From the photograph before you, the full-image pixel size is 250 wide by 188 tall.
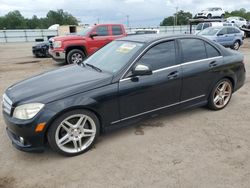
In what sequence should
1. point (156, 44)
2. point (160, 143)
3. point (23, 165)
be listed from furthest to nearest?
point (156, 44) < point (160, 143) < point (23, 165)

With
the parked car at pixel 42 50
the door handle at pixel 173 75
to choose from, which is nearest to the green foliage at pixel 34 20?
the parked car at pixel 42 50

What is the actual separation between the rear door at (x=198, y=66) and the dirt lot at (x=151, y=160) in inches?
22.1

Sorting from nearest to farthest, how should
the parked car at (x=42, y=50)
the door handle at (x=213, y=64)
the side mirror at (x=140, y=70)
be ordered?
the side mirror at (x=140, y=70) < the door handle at (x=213, y=64) < the parked car at (x=42, y=50)

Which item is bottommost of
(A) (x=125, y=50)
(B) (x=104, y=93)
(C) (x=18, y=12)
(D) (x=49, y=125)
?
(D) (x=49, y=125)

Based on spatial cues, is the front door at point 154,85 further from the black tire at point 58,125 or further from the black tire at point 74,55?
the black tire at point 74,55

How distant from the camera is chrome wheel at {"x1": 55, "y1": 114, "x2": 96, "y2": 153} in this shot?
3.17 metres

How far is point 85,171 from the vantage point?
9.77 ft

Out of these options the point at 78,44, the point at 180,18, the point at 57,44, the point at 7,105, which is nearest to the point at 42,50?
the point at 57,44

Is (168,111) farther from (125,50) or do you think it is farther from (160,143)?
(125,50)

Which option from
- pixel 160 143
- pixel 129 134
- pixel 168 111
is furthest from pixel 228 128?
pixel 129 134

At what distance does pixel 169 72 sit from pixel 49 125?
2.01 metres

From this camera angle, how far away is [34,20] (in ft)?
340

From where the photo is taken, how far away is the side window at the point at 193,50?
4.09 m

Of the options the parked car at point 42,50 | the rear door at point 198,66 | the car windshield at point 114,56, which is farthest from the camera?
the parked car at point 42,50
